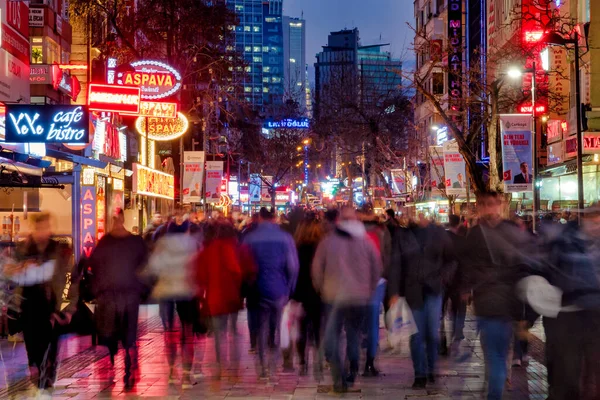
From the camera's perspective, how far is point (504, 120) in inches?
842

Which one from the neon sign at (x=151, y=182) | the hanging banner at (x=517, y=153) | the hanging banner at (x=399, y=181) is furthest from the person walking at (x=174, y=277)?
the hanging banner at (x=399, y=181)

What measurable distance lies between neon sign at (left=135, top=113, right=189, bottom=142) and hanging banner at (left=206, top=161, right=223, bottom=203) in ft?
15.9

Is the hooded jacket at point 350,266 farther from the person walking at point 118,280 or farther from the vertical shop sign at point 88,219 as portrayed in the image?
the vertical shop sign at point 88,219

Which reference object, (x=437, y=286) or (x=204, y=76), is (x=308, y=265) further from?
(x=204, y=76)

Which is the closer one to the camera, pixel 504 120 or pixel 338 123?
pixel 504 120

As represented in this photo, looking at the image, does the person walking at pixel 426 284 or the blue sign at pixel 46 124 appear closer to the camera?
the person walking at pixel 426 284

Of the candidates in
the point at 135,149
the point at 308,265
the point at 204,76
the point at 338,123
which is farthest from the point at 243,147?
the point at 308,265

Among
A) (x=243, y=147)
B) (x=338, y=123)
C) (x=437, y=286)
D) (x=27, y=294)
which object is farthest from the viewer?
(x=243, y=147)

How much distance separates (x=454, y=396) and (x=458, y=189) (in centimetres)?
2062

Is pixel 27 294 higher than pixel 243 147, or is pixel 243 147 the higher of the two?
pixel 243 147

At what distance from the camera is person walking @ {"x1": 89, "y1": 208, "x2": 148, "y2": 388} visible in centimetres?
913

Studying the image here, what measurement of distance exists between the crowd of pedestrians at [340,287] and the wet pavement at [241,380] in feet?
0.71

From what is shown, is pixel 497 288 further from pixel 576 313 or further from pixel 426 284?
pixel 426 284

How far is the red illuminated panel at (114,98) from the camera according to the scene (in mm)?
20719
